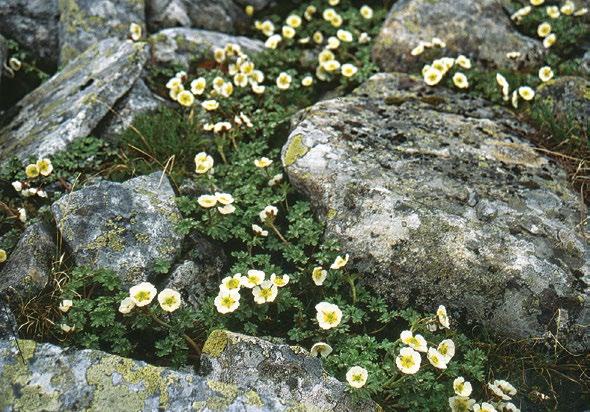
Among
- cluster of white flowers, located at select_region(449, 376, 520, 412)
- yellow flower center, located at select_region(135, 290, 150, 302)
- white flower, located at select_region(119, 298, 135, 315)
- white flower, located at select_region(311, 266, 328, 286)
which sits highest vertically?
yellow flower center, located at select_region(135, 290, 150, 302)

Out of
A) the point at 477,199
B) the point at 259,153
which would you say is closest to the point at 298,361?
the point at 477,199

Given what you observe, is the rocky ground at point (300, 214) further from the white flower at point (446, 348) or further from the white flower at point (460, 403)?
the white flower at point (446, 348)

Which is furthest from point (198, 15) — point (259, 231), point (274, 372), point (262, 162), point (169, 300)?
point (274, 372)

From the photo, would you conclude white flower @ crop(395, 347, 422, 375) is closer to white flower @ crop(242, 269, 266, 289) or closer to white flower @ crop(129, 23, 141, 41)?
white flower @ crop(242, 269, 266, 289)

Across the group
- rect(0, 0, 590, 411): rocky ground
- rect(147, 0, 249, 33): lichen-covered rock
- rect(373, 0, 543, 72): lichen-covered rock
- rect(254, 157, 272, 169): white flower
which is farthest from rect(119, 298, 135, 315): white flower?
rect(147, 0, 249, 33): lichen-covered rock

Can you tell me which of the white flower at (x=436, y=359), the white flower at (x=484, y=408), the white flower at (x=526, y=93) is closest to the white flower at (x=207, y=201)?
the white flower at (x=436, y=359)

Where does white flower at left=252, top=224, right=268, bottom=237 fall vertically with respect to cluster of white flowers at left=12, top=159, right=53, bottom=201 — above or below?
below
